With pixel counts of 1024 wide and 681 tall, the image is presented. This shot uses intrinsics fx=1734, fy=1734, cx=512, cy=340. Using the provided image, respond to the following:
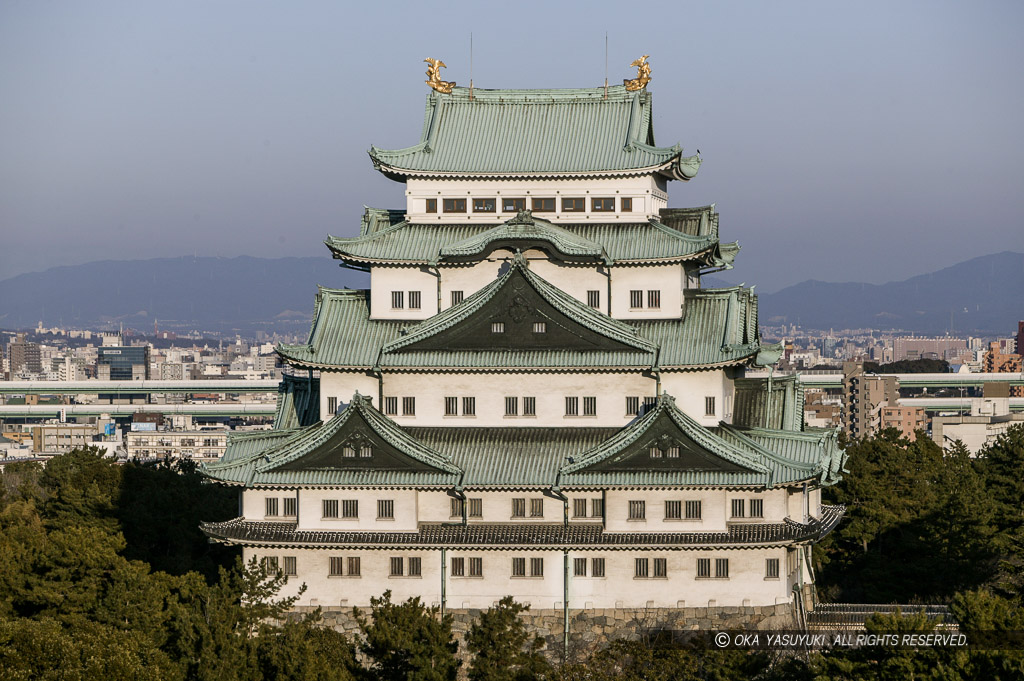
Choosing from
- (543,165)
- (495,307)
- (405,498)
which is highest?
(543,165)

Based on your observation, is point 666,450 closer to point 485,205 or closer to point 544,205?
point 544,205

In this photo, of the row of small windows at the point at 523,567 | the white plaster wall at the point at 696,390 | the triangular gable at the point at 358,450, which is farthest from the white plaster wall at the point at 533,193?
the row of small windows at the point at 523,567

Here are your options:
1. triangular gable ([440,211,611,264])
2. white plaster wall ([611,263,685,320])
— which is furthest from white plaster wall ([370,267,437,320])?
white plaster wall ([611,263,685,320])

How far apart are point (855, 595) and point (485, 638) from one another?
2465 centimetres

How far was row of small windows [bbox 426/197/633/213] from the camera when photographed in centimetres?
6425

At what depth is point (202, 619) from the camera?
51594mm

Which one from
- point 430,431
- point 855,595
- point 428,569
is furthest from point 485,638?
point 855,595

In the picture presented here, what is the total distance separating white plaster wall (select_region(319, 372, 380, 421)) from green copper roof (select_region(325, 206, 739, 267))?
431 centimetres

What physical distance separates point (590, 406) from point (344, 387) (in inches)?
351

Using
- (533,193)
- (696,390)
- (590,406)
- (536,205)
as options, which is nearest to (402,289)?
(536,205)

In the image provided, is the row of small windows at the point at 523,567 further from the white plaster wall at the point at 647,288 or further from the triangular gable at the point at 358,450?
the white plaster wall at the point at 647,288

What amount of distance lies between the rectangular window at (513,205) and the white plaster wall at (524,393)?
7117 mm

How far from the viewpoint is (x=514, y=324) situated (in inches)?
2382

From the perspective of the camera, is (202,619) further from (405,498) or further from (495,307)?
(495,307)
